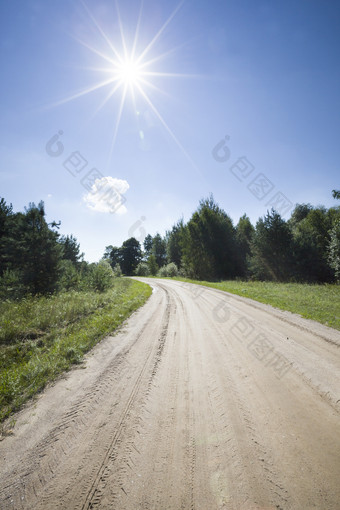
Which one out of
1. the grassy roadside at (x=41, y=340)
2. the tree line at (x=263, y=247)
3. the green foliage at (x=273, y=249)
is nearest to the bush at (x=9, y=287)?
the grassy roadside at (x=41, y=340)

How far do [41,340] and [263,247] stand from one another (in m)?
26.7

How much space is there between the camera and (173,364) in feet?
13.9

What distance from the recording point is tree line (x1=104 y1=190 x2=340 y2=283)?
24422 mm

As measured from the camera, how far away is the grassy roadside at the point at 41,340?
11.8 ft

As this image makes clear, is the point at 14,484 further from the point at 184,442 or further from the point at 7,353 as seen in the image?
the point at 7,353

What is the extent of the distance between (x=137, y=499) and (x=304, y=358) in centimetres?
430

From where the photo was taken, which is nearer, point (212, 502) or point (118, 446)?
point (212, 502)

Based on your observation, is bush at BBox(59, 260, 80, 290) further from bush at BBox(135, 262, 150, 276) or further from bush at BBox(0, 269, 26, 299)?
bush at BBox(135, 262, 150, 276)

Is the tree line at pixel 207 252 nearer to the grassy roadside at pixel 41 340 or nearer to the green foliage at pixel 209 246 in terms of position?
the green foliage at pixel 209 246

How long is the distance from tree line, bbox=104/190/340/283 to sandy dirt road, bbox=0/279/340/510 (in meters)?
17.9

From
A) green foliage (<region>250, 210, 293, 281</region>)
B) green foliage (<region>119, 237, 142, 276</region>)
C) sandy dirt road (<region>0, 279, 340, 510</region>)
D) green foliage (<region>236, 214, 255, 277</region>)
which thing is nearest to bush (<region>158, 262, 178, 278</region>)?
green foliage (<region>236, 214, 255, 277</region>)

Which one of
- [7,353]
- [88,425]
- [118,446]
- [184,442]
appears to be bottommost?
[184,442]

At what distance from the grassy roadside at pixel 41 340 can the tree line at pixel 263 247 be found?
64.3 ft

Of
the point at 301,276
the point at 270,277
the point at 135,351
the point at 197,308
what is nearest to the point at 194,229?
the point at 270,277
